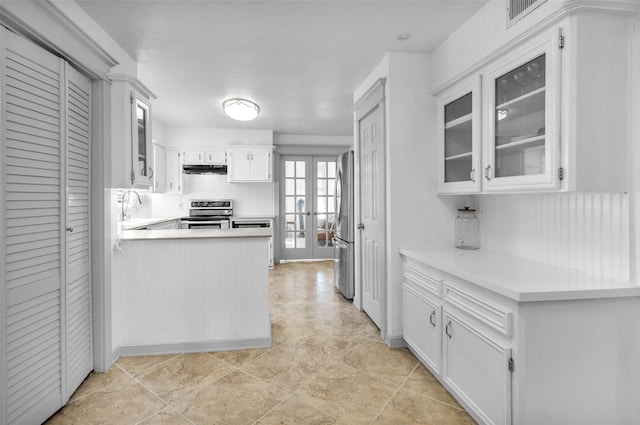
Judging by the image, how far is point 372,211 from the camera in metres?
3.37

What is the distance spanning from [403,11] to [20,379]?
3032 mm

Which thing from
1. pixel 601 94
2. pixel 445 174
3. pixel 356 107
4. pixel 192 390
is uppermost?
pixel 356 107

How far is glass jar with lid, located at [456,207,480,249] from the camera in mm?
2770

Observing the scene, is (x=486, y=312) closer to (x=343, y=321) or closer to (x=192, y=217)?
(x=343, y=321)

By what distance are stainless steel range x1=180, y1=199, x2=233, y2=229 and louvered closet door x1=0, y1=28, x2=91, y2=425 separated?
3.68 metres

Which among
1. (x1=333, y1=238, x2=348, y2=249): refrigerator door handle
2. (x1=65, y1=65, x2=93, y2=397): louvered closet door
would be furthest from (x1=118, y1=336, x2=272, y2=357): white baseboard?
(x1=333, y1=238, x2=348, y2=249): refrigerator door handle

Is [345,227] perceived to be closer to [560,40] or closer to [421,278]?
[421,278]

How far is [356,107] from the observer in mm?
3746

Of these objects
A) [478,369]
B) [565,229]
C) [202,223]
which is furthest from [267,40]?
[202,223]

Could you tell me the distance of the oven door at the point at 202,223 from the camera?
5.84 meters

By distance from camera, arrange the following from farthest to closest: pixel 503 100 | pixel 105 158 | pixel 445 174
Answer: pixel 445 174 → pixel 105 158 → pixel 503 100

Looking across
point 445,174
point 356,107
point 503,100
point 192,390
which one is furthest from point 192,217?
point 503,100

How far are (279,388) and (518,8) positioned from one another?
268cm

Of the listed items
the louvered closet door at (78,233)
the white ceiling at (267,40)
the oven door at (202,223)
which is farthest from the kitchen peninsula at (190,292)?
the oven door at (202,223)
